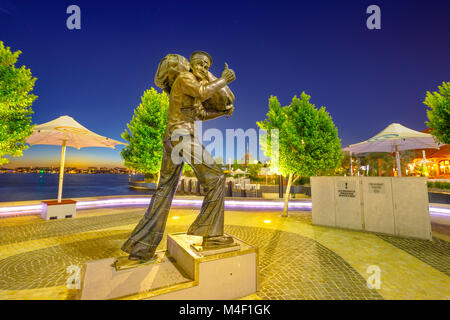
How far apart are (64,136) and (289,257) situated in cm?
1008

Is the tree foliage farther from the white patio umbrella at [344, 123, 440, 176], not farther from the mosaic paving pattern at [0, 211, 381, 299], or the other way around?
the mosaic paving pattern at [0, 211, 381, 299]

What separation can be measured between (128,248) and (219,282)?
57.1 inches

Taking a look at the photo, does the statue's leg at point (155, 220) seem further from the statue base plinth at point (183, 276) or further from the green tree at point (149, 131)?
the green tree at point (149, 131)

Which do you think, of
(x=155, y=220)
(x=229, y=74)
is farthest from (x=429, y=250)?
(x=155, y=220)

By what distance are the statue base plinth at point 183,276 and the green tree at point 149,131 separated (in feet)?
29.4

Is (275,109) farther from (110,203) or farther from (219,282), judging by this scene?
(110,203)

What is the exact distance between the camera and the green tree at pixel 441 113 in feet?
25.7

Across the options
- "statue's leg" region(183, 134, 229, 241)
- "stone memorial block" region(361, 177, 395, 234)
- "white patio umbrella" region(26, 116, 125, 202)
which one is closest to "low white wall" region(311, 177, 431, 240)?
"stone memorial block" region(361, 177, 395, 234)

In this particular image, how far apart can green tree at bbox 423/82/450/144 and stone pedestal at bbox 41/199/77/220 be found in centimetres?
1580

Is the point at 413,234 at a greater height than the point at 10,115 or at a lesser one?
lesser

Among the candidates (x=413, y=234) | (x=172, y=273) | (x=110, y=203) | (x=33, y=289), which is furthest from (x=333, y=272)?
(x=110, y=203)

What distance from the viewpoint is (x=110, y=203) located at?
1180 cm

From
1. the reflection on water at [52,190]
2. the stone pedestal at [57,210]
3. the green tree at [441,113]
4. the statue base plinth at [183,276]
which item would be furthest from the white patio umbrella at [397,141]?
the reflection on water at [52,190]
